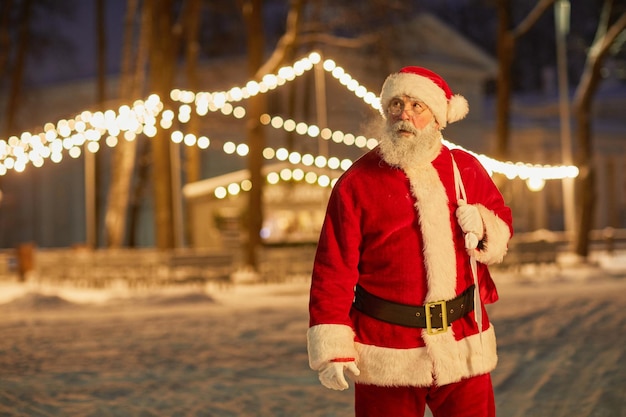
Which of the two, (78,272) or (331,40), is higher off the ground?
(331,40)

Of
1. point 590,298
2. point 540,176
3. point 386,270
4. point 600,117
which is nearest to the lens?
point 386,270

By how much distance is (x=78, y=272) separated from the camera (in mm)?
21734

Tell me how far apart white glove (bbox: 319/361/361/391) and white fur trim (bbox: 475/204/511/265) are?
2.10ft

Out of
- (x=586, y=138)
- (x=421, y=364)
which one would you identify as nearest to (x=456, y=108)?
(x=421, y=364)

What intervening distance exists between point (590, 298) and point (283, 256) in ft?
26.3

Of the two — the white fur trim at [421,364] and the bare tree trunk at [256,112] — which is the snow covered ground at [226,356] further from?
the bare tree trunk at [256,112]

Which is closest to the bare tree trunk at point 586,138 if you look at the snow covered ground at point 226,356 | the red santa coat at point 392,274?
the snow covered ground at point 226,356

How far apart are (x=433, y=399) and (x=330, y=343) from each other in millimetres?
476

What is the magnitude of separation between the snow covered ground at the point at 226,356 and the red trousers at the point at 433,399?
3.02 meters

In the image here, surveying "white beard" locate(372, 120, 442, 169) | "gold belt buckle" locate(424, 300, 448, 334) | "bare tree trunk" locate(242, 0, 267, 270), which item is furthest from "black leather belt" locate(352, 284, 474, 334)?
"bare tree trunk" locate(242, 0, 267, 270)

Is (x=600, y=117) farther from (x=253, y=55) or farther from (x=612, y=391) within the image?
(x=612, y=391)

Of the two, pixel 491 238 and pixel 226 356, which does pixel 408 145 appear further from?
pixel 226 356

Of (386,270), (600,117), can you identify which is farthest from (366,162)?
(600,117)

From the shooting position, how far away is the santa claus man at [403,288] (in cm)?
356
